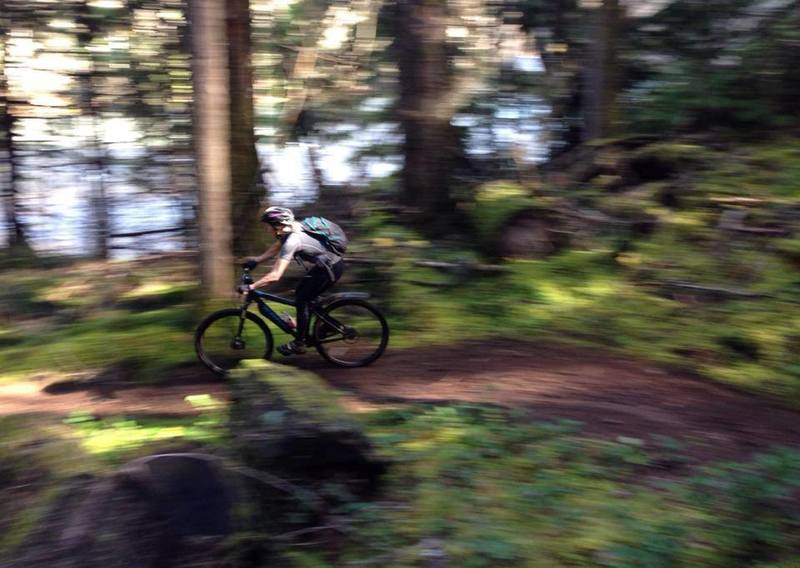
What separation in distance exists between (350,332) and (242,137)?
3.51 meters

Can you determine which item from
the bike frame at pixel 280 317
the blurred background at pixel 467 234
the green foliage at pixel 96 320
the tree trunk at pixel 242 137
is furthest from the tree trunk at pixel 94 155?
the bike frame at pixel 280 317

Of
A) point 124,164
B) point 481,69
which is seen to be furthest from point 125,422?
point 481,69

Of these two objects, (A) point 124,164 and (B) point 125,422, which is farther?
(A) point 124,164

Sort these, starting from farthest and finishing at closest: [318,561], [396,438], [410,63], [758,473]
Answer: [410,63], [396,438], [758,473], [318,561]

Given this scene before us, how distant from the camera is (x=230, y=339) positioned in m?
8.63

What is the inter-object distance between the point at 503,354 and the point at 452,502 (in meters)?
3.82

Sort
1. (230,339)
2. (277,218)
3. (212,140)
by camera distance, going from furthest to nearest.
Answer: (212,140) < (230,339) < (277,218)

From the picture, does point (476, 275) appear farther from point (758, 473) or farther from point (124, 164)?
point (124, 164)

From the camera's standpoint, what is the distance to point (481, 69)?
1437cm

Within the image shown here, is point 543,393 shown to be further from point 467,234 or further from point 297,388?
point 467,234

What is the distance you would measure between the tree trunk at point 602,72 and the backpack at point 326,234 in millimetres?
7362

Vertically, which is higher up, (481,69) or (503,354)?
(481,69)

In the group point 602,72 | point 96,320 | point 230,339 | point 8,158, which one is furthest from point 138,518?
point 602,72

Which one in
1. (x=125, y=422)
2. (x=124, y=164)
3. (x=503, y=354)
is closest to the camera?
(x=125, y=422)
